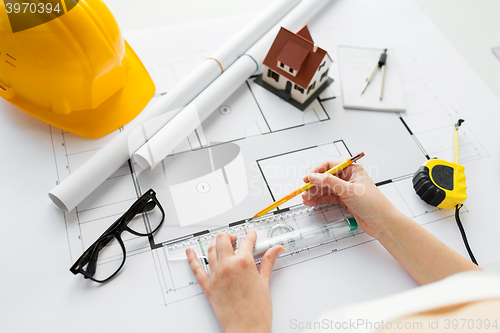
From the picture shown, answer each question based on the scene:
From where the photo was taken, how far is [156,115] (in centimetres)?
109

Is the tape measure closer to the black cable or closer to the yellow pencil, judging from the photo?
the black cable

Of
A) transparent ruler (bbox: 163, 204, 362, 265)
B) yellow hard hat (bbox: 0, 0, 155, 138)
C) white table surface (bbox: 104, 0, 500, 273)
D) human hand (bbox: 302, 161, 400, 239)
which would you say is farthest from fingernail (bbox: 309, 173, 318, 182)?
white table surface (bbox: 104, 0, 500, 273)

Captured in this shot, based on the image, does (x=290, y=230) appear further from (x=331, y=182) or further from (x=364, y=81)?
(x=364, y=81)

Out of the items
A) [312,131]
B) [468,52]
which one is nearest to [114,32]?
[312,131]

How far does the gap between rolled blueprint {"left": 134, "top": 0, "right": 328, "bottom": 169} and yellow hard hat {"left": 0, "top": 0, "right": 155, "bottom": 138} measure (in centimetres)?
17

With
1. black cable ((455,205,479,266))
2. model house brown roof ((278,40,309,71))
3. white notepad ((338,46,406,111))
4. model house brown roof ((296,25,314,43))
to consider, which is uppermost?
model house brown roof ((296,25,314,43))

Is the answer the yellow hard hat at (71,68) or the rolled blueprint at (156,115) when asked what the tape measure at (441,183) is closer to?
the rolled blueprint at (156,115)

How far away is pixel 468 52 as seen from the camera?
1469 mm

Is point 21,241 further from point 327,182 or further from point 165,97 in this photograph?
point 327,182

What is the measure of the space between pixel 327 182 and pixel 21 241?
817 millimetres

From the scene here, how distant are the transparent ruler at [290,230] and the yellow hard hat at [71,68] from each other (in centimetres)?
46

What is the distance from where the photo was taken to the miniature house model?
113cm

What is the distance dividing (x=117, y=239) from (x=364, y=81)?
101 cm

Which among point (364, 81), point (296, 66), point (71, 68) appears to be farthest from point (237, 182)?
point (364, 81)
